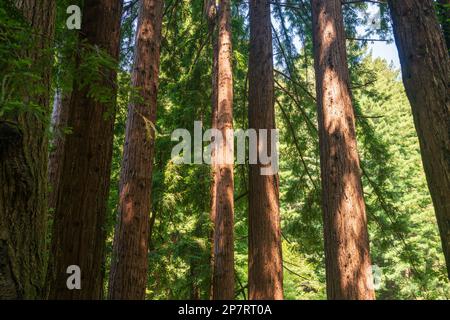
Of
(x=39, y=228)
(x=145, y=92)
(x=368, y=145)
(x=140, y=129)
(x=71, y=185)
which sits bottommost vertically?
(x=39, y=228)

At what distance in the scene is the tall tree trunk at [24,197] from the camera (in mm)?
2008

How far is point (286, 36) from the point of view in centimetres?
1009

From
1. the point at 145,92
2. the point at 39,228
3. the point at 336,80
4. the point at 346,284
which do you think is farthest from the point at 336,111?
the point at 39,228

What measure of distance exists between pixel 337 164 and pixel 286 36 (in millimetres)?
6049

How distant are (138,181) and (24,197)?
9.27 ft

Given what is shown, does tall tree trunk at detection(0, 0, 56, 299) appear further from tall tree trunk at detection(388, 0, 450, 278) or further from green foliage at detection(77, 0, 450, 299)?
green foliage at detection(77, 0, 450, 299)

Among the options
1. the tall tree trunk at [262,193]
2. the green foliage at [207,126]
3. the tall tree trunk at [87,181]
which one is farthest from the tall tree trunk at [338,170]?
the green foliage at [207,126]

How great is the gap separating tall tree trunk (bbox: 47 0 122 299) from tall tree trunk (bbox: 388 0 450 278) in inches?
112

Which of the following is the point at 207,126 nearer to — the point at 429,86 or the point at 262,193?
the point at 262,193

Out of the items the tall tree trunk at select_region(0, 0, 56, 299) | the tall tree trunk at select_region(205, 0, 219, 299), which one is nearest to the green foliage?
the tall tree trunk at select_region(205, 0, 219, 299)

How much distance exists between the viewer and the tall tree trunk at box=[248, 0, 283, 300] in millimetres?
6359

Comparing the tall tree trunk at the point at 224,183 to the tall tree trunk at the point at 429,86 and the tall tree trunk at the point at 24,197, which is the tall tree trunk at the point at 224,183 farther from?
the tall tree trunk at the point at 24,197
